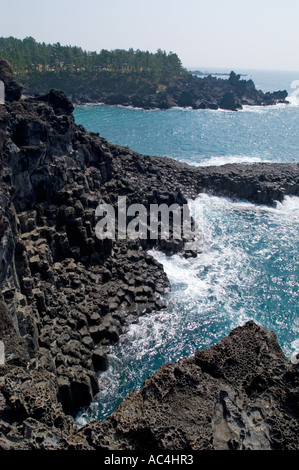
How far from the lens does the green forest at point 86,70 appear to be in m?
168

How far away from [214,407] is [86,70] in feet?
633

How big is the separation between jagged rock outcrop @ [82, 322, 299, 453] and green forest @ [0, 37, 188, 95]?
17151 centimetres

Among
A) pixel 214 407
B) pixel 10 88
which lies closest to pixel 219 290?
pixel 214 407

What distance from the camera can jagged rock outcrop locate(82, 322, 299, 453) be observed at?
1407 centimetres

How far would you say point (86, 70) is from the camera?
180m

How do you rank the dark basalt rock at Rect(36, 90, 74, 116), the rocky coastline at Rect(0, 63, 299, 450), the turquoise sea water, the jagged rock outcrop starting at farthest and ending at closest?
1. the dark basalt rock at Rect(36, 90, 74, 116)
2. the turquoise sea water
3. the rocky coastline at Rect(0, 63, 299, 450)
4. the jagged rock outcrop

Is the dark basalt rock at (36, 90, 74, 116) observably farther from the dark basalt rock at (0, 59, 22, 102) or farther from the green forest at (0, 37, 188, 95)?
the green forest at (0, 37, 188, 95)

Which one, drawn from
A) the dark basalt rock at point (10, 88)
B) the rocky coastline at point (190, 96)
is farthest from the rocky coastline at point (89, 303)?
the rocky coastline at point (190, 96)

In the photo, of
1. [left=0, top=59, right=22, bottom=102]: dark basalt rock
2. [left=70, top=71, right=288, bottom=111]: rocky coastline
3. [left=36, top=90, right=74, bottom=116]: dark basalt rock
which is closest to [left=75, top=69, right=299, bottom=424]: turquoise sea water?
[left=36, top=90, right=74, bottom=116]: dark basalt rock

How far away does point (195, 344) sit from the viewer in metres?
31.1

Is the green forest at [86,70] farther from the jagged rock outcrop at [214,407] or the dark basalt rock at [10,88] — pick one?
the jagged rock outcrop at [214,407]

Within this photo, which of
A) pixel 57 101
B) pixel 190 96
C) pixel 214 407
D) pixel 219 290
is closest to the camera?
pixel 214 407

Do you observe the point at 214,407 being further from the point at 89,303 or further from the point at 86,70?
the point at 86,70

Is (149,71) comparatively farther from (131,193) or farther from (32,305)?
(32,305)
